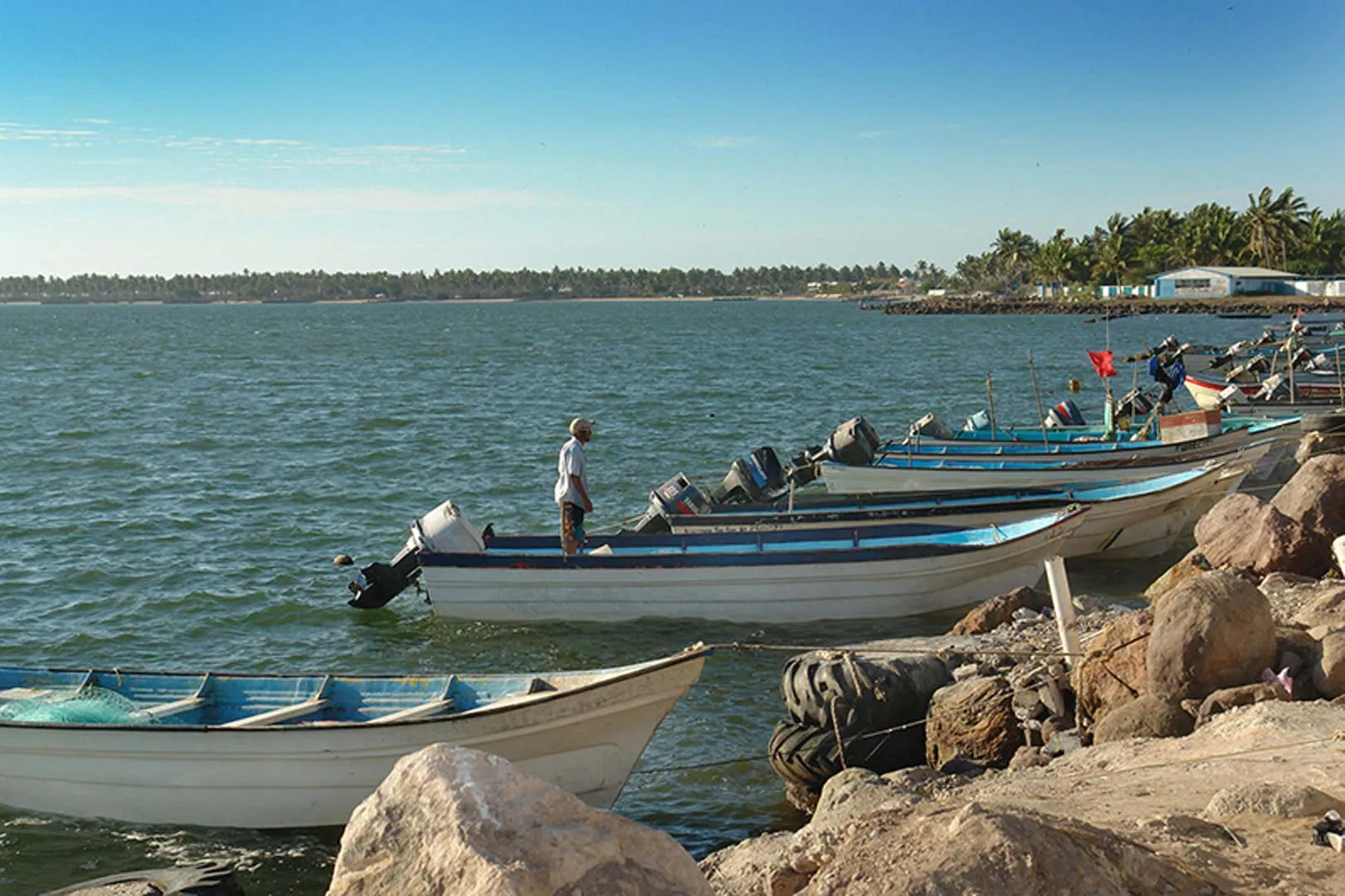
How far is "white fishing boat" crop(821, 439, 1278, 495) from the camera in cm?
2070

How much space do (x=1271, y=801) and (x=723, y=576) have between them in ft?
30.6

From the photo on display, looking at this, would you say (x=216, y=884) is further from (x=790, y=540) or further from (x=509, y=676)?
(x=790, y=540)

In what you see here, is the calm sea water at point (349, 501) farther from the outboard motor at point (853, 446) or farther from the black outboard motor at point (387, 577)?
the outboard motor at point (853, 446)

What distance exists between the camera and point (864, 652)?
11.0 metres

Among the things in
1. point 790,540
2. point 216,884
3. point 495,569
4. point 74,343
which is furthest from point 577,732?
point 74,343

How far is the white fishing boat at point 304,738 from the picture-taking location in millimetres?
9422

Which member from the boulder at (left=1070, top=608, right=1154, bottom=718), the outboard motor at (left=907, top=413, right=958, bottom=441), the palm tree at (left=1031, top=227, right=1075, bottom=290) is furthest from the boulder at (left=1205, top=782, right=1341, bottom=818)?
the palm tree at (left=1031, top=227, right=1075, bottom=290)

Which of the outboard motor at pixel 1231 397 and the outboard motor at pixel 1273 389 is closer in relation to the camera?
the outboard motor at pixel 1231 397

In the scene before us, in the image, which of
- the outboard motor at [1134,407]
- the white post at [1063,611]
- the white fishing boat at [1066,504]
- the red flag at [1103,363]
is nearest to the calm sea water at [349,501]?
the white fishing boat at [1066,504]

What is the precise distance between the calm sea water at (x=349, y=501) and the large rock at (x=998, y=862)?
469 cm

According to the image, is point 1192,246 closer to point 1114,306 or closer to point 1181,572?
point 1114,306

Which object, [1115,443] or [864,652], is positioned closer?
[864,652]

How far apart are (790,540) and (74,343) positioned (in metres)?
98.0

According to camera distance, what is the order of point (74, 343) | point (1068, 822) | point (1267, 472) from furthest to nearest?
point (74, 343), point (1267, 472), point (1068, 822)
